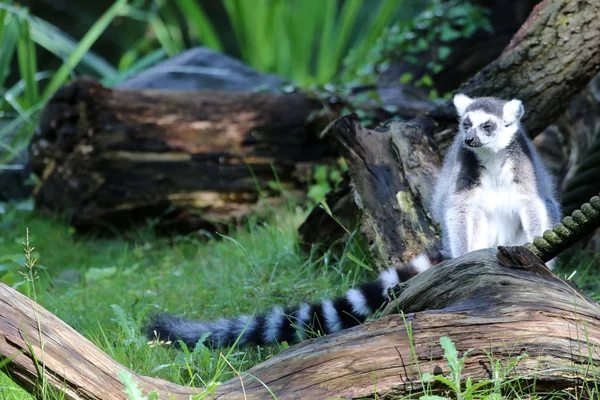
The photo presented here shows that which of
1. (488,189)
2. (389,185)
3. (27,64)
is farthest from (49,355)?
(27,64)

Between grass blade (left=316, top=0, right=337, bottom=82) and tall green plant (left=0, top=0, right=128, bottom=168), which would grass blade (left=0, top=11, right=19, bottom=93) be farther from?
grass blade (left=316, top=0, right=337, bottom=82)

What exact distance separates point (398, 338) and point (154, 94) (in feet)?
13.5

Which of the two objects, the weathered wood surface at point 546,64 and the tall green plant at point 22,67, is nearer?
the weathered wood surface at point 546,64

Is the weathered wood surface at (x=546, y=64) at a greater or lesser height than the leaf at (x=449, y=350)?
greater

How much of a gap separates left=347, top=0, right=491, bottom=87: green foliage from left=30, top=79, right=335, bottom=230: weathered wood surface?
1217 mm

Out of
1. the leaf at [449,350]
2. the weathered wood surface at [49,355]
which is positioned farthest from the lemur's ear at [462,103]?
the weathered wood surface at [49,355]

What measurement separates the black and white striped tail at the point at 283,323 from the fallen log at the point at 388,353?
0.57 m

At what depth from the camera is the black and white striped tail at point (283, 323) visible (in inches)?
108

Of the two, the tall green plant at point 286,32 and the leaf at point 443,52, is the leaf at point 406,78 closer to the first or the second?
the leaf at point 443,52

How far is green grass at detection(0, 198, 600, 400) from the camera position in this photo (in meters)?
2.75

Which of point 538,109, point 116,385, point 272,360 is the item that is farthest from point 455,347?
point 538,109

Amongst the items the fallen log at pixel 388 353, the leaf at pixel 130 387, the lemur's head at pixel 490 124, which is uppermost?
the lemur's head at pixel 490 124

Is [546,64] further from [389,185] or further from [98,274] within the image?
[98,274]

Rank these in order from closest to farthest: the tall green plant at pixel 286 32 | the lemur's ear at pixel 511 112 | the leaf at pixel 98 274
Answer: the lemur's ear at pixel 511 112 → the leaf at pixel 98 274 → the tall green plant at pixel 286 32
